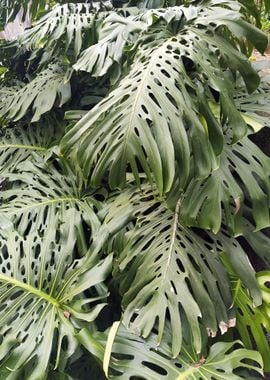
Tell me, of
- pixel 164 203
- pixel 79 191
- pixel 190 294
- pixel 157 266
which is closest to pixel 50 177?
pixel 79 191

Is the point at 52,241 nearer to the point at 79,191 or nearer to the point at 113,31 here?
the point at 79,191

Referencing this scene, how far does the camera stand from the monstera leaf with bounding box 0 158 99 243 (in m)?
1.30

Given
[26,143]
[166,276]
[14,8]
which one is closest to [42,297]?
[166,276]

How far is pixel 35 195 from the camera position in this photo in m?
1.42

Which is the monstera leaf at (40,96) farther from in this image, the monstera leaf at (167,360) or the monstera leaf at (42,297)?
the monstera leaf at (167,360)

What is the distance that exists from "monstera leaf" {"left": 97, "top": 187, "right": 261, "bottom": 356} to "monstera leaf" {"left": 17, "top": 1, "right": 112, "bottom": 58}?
2.28 feet

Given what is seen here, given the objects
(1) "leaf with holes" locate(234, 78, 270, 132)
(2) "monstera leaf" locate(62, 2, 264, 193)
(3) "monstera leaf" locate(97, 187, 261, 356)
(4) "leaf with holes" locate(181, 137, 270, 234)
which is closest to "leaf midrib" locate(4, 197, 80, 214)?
(3) "monstera leaf" locate(97, 187, 261, 356)

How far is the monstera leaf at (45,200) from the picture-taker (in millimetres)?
1302

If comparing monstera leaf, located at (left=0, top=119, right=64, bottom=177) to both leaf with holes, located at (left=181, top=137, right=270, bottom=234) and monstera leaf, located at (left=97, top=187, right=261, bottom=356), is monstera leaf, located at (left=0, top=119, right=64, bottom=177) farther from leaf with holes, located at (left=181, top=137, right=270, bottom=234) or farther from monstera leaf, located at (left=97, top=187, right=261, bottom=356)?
leaf with holes, located at (left=181, top=137, right=270, bottom=234)

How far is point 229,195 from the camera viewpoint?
107 cm

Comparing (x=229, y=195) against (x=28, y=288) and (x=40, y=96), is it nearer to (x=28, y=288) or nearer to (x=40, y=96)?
(x=28, y=288)

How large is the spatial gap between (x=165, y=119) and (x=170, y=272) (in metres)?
0.33

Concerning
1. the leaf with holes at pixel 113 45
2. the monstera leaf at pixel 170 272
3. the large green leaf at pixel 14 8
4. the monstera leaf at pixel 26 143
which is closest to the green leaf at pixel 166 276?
the monstera leaf at pixel 170 272

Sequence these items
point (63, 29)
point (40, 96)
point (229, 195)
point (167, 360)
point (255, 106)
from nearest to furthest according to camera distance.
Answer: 1. point (167, 360)
2. point (229, 195)
3. point (255, 106)
4. point (63, 29)
5. point (40, 96)
